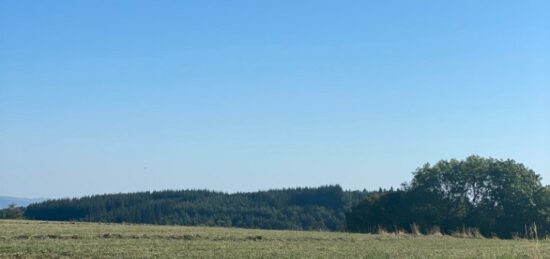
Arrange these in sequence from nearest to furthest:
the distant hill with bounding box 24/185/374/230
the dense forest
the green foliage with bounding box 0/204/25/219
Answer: the dense forest → the green foliage with bounding box 0/204/25/219 → the distant hill with bounding box 24/185/374/230

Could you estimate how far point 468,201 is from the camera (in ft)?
238

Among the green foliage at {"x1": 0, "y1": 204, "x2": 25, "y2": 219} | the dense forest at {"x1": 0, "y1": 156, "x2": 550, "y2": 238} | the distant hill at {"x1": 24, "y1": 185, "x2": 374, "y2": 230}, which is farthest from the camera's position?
the distant hill at {"x1": 24, "y1": 185, "x2": 374, "y2": 230}

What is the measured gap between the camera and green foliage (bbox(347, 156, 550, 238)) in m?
67.8

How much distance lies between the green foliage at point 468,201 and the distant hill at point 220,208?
185ft

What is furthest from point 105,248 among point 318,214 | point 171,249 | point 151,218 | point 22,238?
point 151,218

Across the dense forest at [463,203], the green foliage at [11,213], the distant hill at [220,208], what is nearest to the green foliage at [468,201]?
the dense forest at [463,203]

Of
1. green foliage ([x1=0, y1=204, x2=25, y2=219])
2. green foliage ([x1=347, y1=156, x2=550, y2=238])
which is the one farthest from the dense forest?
green foliage ([x1=0, y1=204, x2=25, y2=219])

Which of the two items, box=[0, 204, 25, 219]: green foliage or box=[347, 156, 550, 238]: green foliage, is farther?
box=[0, 204, 25, 219]: green foliage

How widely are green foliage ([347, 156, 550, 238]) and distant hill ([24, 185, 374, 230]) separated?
2223 inches

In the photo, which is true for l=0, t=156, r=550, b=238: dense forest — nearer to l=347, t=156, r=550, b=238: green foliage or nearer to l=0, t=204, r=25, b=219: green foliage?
l=347, t=156, r=550, b=238: green foliage

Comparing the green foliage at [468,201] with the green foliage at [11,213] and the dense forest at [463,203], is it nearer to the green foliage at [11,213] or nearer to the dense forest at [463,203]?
the dense forest at [463,203]

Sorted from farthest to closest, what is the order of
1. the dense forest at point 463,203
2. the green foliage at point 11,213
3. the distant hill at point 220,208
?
the distant hill at point 220,208
the green foliage at point 11,213
the dense forest at point 463,203

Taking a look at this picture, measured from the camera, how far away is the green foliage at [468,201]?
67750mm

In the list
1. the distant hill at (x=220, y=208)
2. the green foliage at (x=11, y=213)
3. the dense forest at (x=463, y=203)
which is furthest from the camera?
the distant hill at (x=220, y=208)
